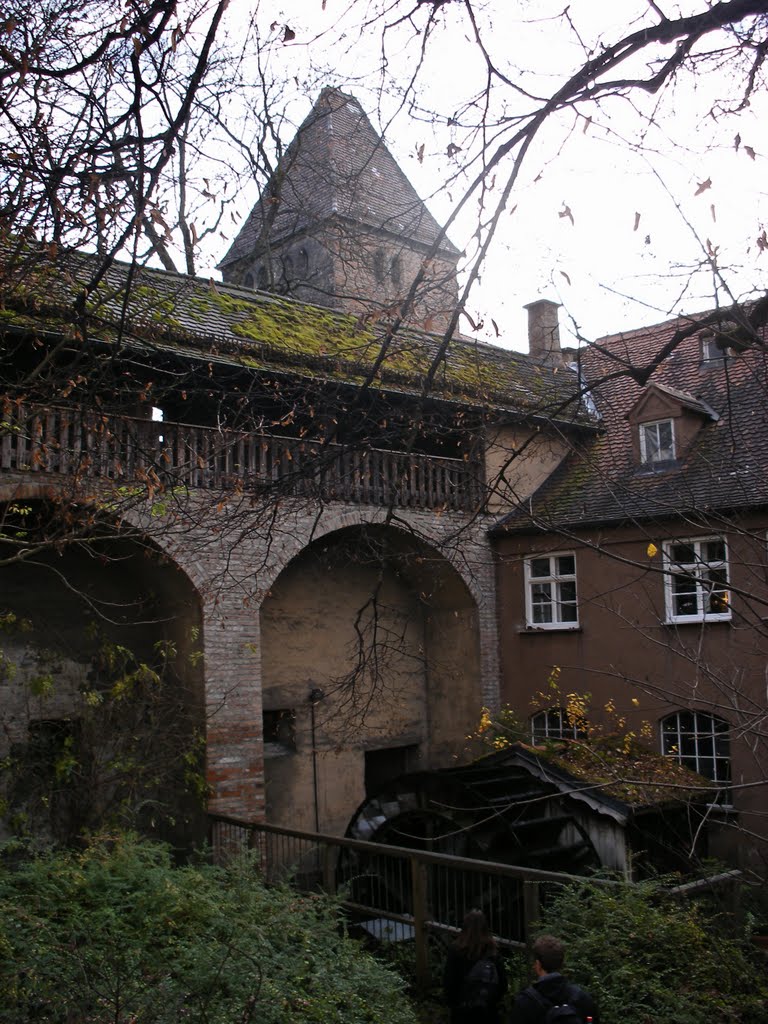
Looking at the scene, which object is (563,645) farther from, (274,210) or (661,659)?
(274,210)

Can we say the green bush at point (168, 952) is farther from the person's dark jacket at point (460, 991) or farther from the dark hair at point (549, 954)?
the dark hair at point (549, 954)

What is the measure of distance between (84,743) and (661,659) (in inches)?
339

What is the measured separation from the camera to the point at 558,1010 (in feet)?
20.3

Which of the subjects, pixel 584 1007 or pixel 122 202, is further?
pixel 584 1007

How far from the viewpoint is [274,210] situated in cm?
2494

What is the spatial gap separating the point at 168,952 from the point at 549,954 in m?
2.85

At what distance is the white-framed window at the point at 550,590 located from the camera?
58.0 feet

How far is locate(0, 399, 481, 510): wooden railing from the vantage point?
8.17 meters

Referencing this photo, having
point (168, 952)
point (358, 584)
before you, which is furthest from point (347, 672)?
point (168, 952)

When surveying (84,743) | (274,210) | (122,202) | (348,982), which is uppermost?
(274,210)

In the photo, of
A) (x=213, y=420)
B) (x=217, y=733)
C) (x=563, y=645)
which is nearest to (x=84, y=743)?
(x=217, y=733)

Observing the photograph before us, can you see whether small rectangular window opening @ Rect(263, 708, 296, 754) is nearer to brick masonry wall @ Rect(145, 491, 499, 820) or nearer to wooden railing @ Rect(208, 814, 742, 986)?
wooden railing @ Rect(208, 814, 742, 986)

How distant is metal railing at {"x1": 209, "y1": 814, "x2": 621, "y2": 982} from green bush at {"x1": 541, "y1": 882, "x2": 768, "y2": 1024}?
0.93 feet

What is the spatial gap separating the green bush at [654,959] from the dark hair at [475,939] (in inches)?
20.4
